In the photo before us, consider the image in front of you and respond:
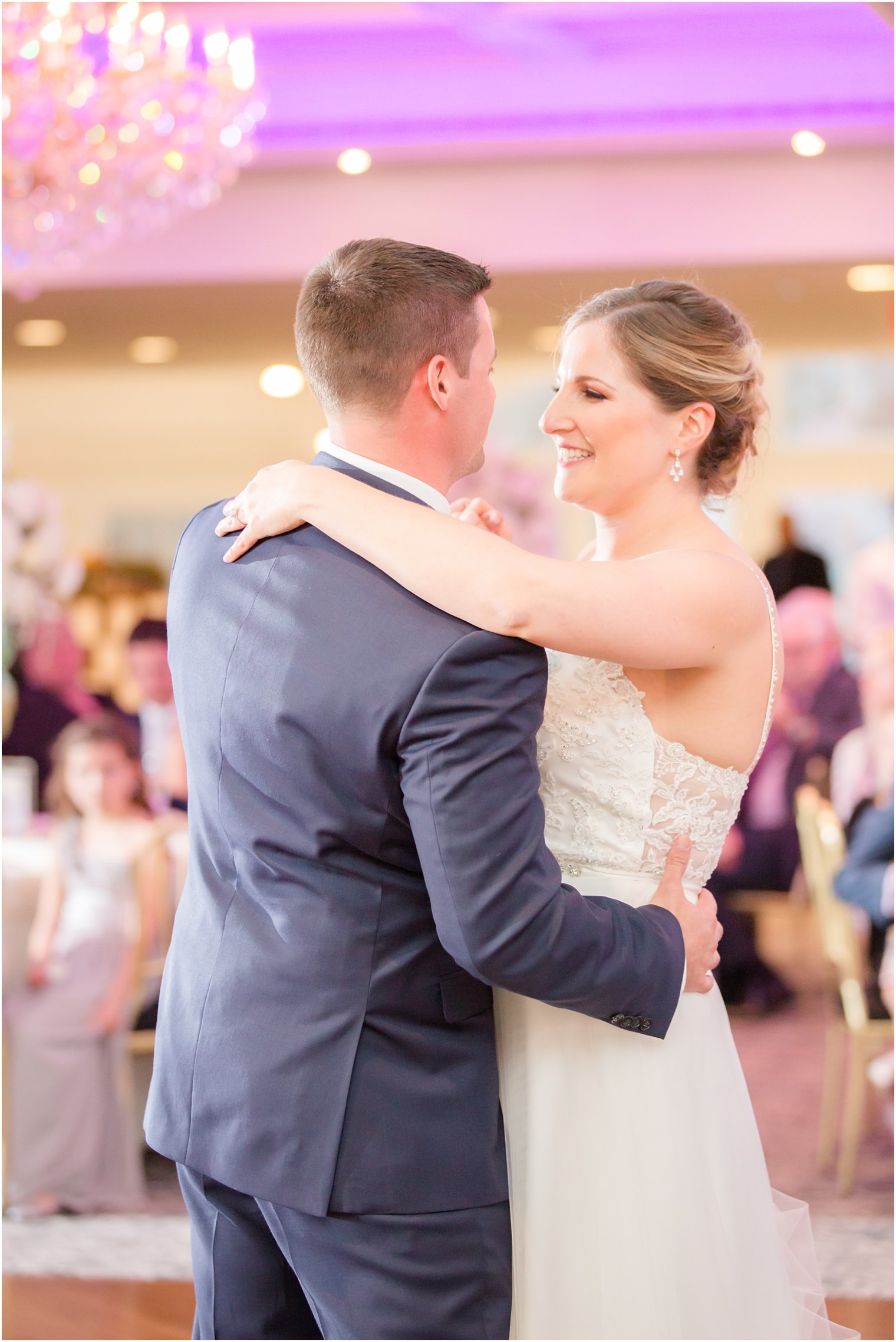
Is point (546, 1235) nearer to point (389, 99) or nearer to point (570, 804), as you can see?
point (570, 804)

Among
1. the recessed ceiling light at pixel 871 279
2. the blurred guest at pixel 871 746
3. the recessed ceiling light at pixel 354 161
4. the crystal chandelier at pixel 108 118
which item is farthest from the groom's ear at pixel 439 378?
the recessed ceiling light at pixel 871 279

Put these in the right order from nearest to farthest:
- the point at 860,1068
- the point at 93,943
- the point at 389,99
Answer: the point at 860,1068, the point at 93,943, the point at 389,99

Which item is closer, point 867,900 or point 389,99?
point 867,900

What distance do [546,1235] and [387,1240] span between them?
0.28 m

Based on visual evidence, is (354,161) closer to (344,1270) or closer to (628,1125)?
(628,1125)

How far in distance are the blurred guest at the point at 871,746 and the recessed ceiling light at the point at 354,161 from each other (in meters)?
2.78

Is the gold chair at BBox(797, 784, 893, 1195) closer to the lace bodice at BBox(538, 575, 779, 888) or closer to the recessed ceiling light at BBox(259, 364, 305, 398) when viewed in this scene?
the lace bodice at BBox(538, 575, 779, 888)

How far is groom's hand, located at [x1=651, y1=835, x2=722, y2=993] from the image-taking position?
1.60 m

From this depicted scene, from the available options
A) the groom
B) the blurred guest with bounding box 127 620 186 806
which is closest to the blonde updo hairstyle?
the groom

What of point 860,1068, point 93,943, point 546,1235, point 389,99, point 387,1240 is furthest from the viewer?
point 389,99

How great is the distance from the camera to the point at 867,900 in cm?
433

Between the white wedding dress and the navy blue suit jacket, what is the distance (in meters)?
0.14

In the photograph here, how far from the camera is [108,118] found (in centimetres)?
346

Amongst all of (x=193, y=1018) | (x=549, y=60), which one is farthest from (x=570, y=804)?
(x=549, y=60)
